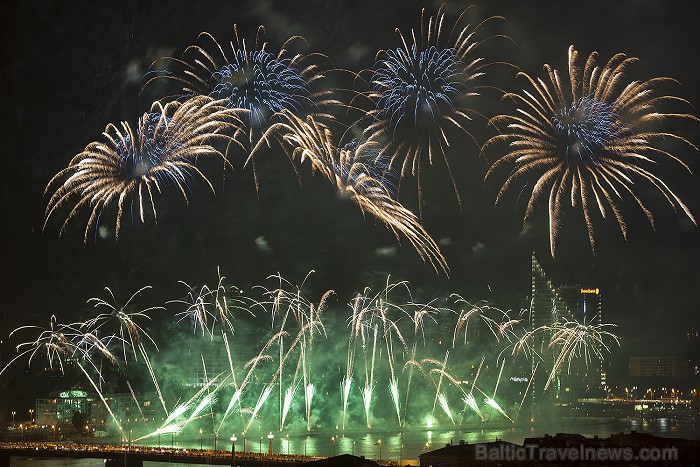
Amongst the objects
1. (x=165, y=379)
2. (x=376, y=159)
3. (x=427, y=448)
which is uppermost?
(x=376, y=159)

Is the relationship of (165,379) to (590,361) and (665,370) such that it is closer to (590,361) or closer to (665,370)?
(590,361)

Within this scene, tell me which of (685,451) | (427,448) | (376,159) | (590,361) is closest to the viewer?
(685,451)

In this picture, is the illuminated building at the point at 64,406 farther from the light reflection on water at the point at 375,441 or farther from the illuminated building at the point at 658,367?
the illuminated building at the point at 658,367

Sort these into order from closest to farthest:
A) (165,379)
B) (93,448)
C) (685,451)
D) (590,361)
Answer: (685,451) < (93,448) < (165,379) < (590,361)

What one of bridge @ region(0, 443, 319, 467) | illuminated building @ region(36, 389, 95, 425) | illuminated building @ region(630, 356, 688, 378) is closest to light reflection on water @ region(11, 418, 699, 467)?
bridge @ region(0, 443, 319, 467)

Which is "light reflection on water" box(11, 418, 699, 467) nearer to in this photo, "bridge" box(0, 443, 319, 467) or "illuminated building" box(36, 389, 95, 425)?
"bridge" box(0, 443, 319, 467)

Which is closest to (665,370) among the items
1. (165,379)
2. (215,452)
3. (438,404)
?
(438,404)

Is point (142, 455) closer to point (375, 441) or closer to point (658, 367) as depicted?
point (375, 441)
